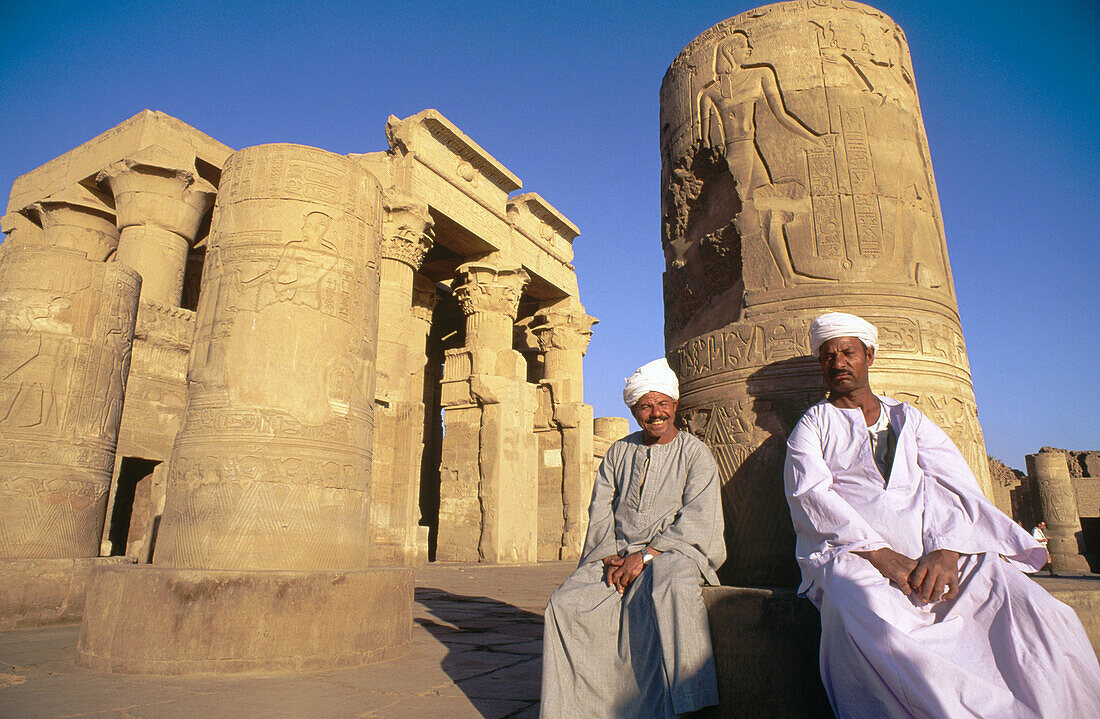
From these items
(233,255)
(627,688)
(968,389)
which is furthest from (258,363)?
(968,389)

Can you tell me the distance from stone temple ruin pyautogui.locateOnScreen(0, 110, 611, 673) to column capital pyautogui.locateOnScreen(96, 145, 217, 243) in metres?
0.04

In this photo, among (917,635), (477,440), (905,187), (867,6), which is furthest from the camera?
(477,440)

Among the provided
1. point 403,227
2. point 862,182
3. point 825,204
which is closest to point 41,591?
point 825,204

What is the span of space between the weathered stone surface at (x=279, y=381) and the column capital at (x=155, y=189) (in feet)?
24.1

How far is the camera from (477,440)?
474 inches

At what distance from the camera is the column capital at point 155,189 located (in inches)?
411

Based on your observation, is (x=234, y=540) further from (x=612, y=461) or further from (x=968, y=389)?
(x=968, y=389)

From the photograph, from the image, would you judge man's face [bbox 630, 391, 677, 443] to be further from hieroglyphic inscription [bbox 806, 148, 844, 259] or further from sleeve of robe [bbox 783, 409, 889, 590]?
hieroglyphic inscription [bbox 806, 148, 844, 259]

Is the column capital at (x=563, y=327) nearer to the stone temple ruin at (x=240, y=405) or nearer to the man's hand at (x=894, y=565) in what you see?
the stone temple ruin at (x=240, y=405)

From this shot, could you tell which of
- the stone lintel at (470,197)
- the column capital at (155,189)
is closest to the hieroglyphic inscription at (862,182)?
the stone lintel at (470,197)

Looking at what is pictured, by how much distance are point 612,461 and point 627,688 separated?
0.92 m

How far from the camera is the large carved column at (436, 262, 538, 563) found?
11.6 metres

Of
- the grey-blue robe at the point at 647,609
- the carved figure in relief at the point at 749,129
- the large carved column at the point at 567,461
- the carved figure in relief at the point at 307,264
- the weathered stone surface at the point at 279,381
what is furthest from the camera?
the large carved column at the point at 567,461

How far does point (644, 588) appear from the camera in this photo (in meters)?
2.33
